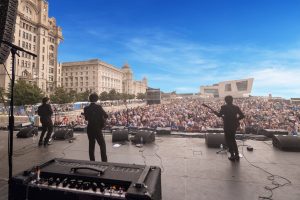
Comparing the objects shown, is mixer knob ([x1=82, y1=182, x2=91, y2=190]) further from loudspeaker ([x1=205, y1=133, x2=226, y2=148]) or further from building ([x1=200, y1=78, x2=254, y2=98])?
building ([x1=200, y1=78, x2=254, y2=98])

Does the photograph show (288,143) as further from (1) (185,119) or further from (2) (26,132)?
(1) (185,119)

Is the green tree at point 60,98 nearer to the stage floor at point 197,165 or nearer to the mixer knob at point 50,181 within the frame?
the stage floor at point 197,165

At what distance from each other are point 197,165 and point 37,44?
68766mm

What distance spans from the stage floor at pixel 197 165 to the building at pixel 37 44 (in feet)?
180

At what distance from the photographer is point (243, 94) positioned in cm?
8844

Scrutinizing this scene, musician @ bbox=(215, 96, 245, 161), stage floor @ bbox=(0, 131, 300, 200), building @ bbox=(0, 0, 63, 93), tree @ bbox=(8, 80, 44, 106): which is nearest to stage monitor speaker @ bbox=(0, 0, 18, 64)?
stage floor @ bbox=(0, 131, 300, 200)

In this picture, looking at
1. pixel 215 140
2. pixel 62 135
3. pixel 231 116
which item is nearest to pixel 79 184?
pixel 231 116

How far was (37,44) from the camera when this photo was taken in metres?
61.5

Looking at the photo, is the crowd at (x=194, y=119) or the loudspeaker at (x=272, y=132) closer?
the loudspeaker at (x=272, y=132)

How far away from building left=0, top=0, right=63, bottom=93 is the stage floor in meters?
55.0

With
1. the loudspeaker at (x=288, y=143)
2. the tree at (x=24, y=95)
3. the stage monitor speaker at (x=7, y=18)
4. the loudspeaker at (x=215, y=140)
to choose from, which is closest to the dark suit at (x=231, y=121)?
the loudspeaker at (x=215, y=140)

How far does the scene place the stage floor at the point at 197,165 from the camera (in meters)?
3.07

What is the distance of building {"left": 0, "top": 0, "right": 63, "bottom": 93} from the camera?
5459 cm

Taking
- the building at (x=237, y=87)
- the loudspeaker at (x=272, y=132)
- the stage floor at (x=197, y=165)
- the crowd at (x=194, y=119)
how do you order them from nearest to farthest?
the stage floor at (x=197, y=165), the loudspeaker at (x=272, y=132), the crowd at (x=194, y=119), the building at (x=237, y=87)
